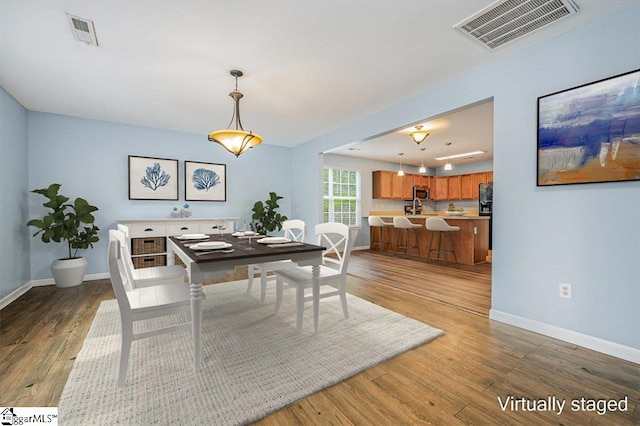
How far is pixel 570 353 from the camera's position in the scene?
1956mm

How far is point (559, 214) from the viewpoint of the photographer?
218cm

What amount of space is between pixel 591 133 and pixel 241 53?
9.40ft

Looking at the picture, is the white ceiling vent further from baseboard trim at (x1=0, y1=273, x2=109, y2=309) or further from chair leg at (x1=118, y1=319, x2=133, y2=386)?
baseboard trim at (x1=0, y1=273, x2=109, y2=309)

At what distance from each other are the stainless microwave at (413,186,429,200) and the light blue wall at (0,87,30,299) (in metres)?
8.37

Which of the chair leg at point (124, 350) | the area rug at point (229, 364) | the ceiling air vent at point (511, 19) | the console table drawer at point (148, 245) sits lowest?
the area rug at point (229, 364)

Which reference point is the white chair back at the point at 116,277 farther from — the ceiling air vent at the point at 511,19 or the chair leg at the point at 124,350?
the ceiling air vent at the point at 511,19

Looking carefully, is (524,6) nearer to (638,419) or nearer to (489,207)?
(638,419)

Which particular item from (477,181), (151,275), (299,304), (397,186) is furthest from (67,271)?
(477,181)

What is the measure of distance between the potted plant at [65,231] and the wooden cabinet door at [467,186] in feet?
29.3

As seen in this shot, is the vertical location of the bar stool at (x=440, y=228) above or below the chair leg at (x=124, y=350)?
above

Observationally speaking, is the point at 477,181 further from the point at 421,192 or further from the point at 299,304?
the point at 299,304

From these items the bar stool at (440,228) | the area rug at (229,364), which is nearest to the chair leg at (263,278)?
the area rug at (229,364)

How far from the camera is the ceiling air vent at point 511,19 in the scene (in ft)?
6.00

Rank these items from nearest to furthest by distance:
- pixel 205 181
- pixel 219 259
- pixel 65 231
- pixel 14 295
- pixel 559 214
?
1. pixel 219 259
2. pixel 559 214
3. pixel 14 295
4. pixel 65 231
5. pixel 205 181
